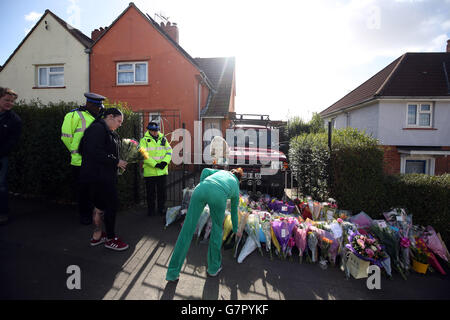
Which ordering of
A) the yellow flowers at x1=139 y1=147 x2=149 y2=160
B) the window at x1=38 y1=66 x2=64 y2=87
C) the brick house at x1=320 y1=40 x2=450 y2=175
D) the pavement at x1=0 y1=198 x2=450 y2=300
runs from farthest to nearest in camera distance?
the window at x1=38 y1=66 x2=64 y2=87, the brick house at x1=320 y1=40 x2=450 y2=175, the yellow flowers at x1=139 y1=147 x2=149 y2=160, the pavement at x1=0 y1=198 x2=450 y2=300

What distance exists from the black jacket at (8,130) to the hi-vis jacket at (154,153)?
186 cm

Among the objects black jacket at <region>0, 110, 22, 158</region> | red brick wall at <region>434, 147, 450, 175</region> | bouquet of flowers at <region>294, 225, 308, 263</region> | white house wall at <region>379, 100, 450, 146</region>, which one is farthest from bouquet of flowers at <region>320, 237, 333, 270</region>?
red brick wall at <region>434, 147, 450, 175</region>

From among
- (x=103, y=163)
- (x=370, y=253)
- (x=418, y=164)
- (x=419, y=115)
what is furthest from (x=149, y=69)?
(x=418, y=164)

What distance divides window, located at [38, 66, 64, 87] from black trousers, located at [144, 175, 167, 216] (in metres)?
12.6

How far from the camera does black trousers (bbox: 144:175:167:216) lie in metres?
4.62

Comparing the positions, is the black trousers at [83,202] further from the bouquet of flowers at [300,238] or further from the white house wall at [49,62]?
the white house wall at [49,62]

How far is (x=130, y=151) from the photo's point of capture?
12.7 feet

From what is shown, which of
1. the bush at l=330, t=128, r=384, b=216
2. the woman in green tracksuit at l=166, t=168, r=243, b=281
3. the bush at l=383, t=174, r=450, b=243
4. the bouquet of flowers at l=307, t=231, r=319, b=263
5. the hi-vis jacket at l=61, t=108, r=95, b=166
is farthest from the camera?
the bush at l=330, t=128, r=384, b=216

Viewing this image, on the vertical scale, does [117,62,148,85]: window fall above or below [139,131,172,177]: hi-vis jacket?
above

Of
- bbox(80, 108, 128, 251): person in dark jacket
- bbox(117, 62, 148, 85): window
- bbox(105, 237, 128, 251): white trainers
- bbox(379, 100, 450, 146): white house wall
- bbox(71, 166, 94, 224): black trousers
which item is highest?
bbox(117, 62, 148, 85): window

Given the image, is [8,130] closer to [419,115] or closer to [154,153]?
[154,153]

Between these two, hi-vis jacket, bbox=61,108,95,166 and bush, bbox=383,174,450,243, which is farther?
bush, bbox=383,174,450,243

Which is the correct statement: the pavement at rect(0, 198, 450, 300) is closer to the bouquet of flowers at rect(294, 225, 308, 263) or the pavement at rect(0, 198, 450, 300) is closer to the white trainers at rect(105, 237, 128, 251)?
the white trainers at rect(105, 237, 128, 251)
